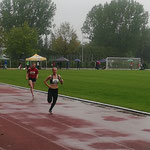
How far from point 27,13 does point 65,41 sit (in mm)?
11482

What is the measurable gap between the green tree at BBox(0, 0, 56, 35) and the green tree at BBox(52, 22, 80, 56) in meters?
4.43

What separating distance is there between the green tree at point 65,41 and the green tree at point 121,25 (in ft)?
25.8

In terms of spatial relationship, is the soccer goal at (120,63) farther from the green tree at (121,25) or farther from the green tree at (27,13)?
the green tree at (27,13)

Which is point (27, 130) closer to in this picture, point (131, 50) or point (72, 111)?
point (72, 111)

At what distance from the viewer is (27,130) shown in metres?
9.48

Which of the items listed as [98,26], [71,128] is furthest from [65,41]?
[71,128]

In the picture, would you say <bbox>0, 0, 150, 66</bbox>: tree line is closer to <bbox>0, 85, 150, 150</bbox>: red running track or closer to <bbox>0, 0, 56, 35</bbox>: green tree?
<bbox>0, 0, 56, 35</bbox>: green tree

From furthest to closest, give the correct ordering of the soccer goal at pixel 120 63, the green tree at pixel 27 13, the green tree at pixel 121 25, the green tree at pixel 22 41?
the green tree at pixel 121 25 < the green tree at pixel 27 13 < the soccer goal at pixel 120 63 < the green tree at pixel 22 41

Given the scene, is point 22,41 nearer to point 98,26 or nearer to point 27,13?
point 27,13

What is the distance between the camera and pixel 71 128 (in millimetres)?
9883

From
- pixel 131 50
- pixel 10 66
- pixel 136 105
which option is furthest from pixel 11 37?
pixel 136 105

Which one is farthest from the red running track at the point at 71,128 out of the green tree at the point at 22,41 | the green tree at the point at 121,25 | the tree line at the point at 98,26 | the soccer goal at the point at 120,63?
the green tree at the point at 121,25

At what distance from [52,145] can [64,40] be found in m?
79.9

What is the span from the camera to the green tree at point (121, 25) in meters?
89.2
